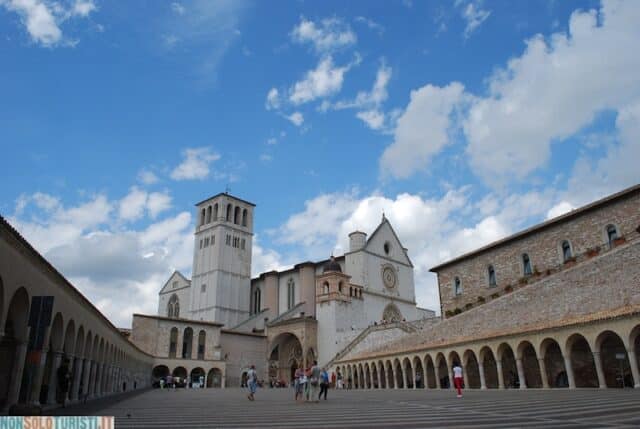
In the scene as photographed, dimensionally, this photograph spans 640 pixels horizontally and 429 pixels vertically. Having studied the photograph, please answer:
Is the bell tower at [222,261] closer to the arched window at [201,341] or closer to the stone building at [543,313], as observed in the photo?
the arched window at [201,341]

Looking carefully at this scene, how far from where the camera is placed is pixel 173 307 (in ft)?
259

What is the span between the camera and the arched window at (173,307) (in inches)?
3061

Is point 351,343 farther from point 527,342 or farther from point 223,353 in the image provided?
point 527,342

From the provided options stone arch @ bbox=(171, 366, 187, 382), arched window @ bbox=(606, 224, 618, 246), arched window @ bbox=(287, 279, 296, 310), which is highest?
arched window @ bbox=(287, 279, 296, 310)

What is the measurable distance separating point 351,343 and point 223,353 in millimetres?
14625

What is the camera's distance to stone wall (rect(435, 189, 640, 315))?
28266mm

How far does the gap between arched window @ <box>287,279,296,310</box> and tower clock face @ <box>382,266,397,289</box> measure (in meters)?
12.6

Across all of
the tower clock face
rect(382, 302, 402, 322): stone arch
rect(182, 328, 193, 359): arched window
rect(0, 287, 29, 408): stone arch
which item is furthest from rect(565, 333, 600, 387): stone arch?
rect(182, 328, 193, 359): arched window

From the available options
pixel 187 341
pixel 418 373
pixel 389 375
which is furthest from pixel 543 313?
pixel 187 341

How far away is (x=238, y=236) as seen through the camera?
7394cm

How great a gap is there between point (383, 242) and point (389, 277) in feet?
14.7

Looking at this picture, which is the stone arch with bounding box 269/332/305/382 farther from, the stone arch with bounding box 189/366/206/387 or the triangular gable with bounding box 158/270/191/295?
the triangular gable with bounding box 158/270/191/295

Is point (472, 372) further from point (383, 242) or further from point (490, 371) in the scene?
point (383, 242)

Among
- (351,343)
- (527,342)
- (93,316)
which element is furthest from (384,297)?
(93,316)
